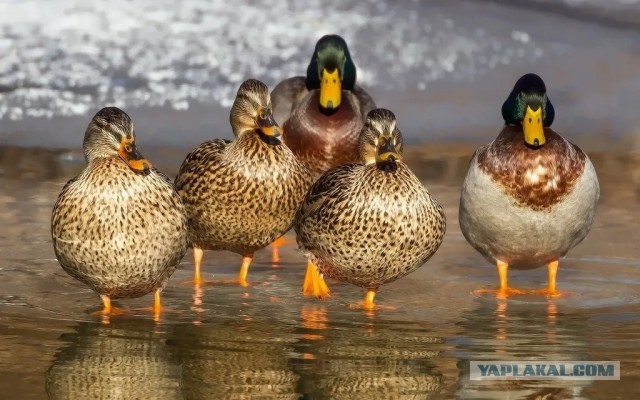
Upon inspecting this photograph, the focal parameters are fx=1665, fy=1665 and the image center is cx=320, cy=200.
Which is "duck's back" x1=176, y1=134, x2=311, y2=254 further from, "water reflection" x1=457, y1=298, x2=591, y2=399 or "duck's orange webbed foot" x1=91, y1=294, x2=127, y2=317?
"water reflection" x1=457, y1=298, x2=591, y2=399

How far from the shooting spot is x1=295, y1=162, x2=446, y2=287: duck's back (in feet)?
22.8

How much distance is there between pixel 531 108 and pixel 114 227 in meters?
1.99

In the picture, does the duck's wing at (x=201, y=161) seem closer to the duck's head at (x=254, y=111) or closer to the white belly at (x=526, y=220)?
the duck's head at (x=254, y=111)

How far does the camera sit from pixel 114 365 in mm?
5910

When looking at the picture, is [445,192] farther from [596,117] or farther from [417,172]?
[596,117]

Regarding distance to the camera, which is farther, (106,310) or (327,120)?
(327,120)

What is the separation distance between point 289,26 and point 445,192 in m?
4.17

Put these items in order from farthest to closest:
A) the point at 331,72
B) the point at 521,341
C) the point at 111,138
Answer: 1. the point at 331,72
2. the point at 111,138
3. the point at 521,341

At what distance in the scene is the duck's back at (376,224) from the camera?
6949 mm

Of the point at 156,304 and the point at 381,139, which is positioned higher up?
the point at 381,139

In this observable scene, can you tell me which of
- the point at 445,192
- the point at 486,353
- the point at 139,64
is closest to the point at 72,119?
the point at 139,64

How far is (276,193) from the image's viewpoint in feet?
24.7

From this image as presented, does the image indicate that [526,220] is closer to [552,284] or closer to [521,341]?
[552,284]

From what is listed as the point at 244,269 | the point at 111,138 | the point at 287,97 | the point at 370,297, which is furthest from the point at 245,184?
the point at 287,97
